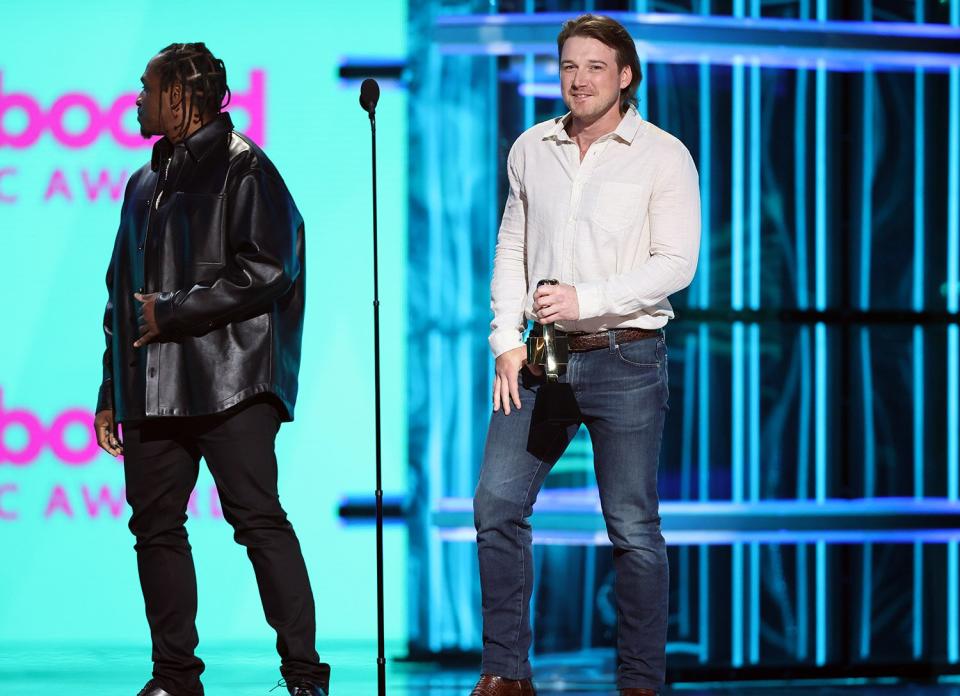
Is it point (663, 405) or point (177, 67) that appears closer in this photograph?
point (663, 405)

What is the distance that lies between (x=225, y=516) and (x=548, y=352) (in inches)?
35.3

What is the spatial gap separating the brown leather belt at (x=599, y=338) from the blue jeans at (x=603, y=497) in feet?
0.04

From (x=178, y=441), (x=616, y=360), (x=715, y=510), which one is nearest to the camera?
(x=616, y=360)

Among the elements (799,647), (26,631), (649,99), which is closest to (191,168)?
(649,99)

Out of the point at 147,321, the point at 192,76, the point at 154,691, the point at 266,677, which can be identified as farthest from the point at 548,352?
the point at 266,677

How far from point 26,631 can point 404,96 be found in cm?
221

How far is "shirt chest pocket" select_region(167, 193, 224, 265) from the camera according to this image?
303 centimetres

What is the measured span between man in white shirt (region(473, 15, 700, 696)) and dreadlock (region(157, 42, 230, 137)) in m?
0.88

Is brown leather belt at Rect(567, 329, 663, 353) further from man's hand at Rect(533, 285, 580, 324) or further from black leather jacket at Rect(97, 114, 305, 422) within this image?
black leather jacket at Rect(97, 114, 305, 422)

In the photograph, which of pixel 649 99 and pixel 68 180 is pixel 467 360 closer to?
pixel 649 99

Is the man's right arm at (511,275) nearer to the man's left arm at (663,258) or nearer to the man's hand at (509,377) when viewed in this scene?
the man's hand at (509,377)

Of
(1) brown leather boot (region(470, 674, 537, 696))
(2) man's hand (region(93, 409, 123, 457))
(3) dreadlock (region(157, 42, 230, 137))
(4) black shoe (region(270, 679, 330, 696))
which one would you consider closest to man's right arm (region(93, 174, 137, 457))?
(2) man's hand (region(93, 409, 123, 457))

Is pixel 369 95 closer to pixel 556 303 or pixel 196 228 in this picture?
pixel 196 228

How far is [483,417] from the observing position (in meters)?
4.12
